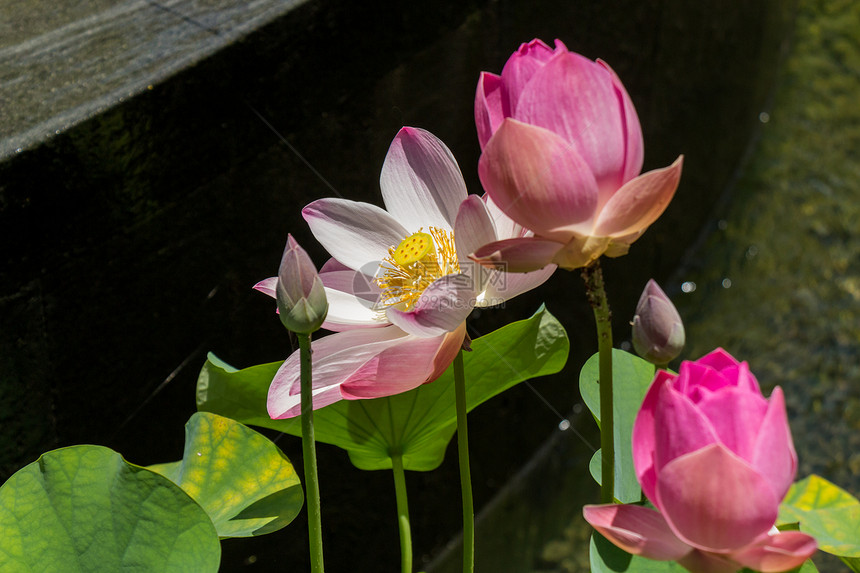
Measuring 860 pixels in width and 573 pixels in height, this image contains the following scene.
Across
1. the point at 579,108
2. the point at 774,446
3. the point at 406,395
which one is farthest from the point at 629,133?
the point at 406,395

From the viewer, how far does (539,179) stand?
0.32 meters

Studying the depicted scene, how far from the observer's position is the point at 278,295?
348 millimetres

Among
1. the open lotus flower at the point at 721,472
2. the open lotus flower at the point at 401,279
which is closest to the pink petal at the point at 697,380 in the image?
the open lotus flower at the point at 721,472

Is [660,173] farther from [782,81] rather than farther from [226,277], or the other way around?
[782,81]

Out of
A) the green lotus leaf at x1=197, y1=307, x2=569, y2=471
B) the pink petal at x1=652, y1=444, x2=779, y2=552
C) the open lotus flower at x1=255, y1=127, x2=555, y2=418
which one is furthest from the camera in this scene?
the green lotus leaf at x1=197, y1=307, x2=569, y2=471

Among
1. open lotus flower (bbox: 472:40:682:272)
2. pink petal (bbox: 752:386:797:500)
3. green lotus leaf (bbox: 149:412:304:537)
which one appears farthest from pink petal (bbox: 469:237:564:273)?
green lotus leaf (bbox: 149:412:304:537)

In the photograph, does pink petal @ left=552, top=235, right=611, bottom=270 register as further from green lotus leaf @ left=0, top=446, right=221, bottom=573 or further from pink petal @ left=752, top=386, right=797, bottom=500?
green lotus leaf @ left=0, top=446, right=221, bottom=573

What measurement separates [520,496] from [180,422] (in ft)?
2.64

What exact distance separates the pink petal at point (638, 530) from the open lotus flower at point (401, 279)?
11 centimetres

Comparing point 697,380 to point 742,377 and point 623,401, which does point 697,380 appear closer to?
point 742,377

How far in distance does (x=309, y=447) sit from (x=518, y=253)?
0.41 ft

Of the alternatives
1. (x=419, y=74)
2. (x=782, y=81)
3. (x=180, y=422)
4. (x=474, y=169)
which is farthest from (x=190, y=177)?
(x=782, y=81)

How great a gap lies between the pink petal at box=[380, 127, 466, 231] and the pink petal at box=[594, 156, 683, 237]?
147 millimetres

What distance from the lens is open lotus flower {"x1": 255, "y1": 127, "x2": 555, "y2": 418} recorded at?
15.4 inches
